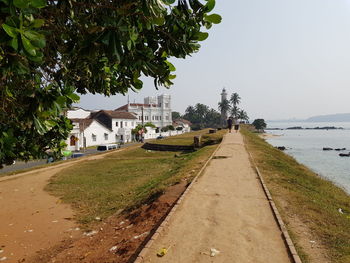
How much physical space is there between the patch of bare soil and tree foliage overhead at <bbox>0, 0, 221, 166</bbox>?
353 centimetres

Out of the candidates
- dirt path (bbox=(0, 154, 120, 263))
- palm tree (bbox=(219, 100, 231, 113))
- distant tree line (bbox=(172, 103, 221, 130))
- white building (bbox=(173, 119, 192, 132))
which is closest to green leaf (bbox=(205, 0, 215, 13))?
dirt path (bbox=(0, 154, 120, 263))

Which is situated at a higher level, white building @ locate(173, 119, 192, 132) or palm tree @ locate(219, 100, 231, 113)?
palm tree @ locate(219, 100, 231, 113)

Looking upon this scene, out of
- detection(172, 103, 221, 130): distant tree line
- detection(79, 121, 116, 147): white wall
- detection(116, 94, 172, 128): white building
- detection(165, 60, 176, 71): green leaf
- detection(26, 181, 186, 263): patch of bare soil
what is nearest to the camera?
detection(165, 60, 176, 71): green leaf

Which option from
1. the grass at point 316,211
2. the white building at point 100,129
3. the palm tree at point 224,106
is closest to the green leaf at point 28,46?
the grass at point 316,211

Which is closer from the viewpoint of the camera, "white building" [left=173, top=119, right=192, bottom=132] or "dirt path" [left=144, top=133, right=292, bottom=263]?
"dirt path" [left=144, top=133, right=292, bottom=263]

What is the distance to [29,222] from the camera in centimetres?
1161

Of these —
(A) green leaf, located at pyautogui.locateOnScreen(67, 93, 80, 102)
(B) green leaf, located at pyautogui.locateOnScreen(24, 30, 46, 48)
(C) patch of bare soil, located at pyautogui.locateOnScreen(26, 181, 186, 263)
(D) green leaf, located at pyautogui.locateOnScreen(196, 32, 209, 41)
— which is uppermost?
(D) green leaf, located at pyautogui.locateOnScreen(196, 32, 209, 41)

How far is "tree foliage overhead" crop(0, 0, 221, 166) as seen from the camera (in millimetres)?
2910

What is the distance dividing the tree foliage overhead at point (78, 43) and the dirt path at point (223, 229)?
348 cm

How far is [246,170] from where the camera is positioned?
1402 cm

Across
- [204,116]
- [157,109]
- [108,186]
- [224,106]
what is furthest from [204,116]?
[108,186]

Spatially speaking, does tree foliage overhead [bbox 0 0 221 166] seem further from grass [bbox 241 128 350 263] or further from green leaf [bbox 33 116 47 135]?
grass [bbox 241 128 350 263]

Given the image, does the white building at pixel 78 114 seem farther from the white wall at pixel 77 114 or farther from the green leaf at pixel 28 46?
the green leaf at pixel 28 46

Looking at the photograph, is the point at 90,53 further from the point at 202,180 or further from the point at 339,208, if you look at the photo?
the point at 339,208
